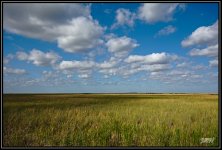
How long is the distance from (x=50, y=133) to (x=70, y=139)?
3.67 ft

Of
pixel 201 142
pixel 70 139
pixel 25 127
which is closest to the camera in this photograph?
pixel 201 142

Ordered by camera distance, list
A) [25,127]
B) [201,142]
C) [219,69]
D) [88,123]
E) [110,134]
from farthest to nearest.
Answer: [88,123] < [25,127] < [110,134] < [201,142] < [219,69]

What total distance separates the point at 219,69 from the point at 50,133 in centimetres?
574

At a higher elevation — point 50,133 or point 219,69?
point 219,69

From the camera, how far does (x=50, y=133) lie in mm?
9227

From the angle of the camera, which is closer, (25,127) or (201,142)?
(201,142)

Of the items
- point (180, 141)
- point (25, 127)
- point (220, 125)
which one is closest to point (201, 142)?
point (180, 141)

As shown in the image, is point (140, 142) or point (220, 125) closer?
point (220, 125)

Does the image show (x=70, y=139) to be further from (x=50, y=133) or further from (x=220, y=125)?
(x=220, y=125)

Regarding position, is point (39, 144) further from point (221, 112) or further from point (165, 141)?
point (221, 112)

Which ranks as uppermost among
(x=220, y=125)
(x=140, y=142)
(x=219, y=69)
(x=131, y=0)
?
(x=131, y=0)

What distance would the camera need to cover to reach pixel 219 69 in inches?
243

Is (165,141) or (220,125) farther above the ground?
(220,125)

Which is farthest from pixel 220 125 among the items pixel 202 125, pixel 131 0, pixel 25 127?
pixel 25 127
